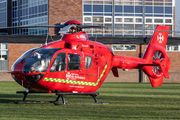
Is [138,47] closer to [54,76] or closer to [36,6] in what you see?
[36,6]

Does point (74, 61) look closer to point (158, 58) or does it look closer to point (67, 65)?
point (67, 65)

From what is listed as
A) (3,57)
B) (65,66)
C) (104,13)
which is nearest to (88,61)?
(65,66)

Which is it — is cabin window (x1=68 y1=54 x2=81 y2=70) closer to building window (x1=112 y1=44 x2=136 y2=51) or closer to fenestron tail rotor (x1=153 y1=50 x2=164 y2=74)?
fenestron tail rotor (x1=153 y1=50 x2=164 y2=74)

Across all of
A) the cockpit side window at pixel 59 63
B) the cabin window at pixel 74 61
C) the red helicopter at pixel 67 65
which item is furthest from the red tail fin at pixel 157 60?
the cockpit side window at pixel 59 63

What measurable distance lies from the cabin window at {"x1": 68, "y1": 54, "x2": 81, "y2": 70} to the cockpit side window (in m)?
0.30

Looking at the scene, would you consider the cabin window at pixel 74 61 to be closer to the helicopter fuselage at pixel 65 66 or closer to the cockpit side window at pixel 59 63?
the helicopter fuselage at pixel 65 66

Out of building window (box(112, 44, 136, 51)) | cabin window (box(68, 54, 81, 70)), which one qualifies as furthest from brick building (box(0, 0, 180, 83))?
cabin window (box(68, 54, 81, 70))

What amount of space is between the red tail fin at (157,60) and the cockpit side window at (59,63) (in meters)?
6.36

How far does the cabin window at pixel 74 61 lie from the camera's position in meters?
13.7

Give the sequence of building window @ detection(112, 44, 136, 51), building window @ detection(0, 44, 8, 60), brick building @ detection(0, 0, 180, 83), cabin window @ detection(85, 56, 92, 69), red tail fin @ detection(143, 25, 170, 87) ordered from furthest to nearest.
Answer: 1. brick building @ detection(0, 0, 180, 83)
2. building window @ detection(112, 44, 136, 51)
3. building window @ detection(0, 44, 8, 60)
4. red tail fin @ detection(143, 25, 170, 87)
5. cabin window @ detection(85, 56, 92, 69)

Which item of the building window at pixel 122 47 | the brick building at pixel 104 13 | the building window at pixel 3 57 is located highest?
the brick building at pixel 104 13

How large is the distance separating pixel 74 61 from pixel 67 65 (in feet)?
1.29

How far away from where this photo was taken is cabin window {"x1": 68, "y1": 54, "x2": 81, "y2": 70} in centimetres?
1370

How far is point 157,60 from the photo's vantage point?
1920 cm
